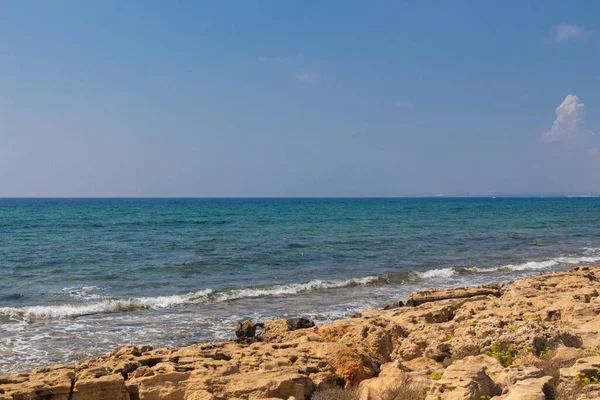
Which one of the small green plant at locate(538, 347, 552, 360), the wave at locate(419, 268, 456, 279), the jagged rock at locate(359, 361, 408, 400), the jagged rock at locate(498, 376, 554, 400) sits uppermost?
the jagged rock at locate(498, 376, 554, 400)

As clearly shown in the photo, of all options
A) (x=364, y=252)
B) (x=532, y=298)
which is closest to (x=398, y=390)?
(x=532, y=298)

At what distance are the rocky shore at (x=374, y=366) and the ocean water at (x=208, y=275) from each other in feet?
14.7

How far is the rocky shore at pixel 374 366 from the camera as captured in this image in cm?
735

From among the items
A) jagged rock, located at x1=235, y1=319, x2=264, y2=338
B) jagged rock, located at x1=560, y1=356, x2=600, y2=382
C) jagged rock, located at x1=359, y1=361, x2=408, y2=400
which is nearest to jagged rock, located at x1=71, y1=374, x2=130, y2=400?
jagged rock, located at x1=359, y1=361, x2=408, y2=400

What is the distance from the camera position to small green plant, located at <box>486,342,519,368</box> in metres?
8.80

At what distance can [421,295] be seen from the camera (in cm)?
1641

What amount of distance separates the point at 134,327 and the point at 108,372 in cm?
730

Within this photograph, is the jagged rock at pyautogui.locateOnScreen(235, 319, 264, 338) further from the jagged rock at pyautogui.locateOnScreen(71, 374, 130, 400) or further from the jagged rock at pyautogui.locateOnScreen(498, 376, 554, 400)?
the jagged rock at pyautogui.locateOnScreen(498, 376, 554, 400)

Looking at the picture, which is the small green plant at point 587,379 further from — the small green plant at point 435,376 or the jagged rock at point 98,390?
the jagged rock at point 98,390

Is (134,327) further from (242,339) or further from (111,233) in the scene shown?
(111,233)

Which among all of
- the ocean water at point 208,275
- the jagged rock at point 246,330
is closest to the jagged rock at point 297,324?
the jagged rock at point 246,330

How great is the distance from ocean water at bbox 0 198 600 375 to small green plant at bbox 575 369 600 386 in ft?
32.8

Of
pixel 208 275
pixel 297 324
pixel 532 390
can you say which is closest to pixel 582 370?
pixel 532 390

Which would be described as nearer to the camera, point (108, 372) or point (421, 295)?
point (108, 372)
